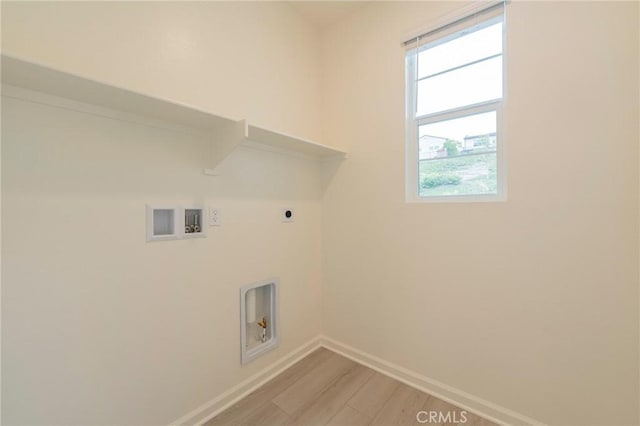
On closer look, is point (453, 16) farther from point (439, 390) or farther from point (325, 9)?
point (439, 390)

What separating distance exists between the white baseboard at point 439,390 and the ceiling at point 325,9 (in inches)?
112

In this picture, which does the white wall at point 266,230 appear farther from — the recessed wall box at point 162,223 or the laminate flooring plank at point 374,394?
the laminate flooring plank at point 374,394

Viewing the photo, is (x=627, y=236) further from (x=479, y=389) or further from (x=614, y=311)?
(x=479, y=389)

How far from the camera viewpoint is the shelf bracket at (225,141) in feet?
4.60

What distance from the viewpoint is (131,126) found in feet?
4.15

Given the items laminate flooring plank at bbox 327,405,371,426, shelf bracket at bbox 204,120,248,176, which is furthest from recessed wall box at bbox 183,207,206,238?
laminate flooring plank at bbox 327,405,371,426

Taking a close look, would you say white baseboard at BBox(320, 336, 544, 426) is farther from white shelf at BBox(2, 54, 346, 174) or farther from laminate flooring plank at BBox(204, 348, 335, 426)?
white shelf at BBox(2, 54, 346, 174)

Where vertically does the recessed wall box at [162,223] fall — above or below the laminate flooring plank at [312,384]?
above

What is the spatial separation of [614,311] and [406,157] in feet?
4.39

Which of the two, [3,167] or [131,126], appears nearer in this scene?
[3,167]

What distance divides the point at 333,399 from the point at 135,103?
2025 millimetres

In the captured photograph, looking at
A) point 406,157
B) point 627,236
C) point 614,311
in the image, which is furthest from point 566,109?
point 614,311

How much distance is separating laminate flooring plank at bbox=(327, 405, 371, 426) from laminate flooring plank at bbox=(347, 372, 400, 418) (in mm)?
35

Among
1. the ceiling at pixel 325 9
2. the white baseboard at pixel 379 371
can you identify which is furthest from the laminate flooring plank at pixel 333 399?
the ceiling at pixel 325 9
